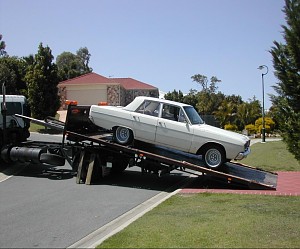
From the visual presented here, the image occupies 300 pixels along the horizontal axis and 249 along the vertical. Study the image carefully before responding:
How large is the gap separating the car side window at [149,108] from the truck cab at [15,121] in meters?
5.51

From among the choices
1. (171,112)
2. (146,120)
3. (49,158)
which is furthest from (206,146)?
(49,158)

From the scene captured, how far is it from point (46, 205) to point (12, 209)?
752mm

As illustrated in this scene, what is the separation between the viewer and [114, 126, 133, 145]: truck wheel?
12.0 meters

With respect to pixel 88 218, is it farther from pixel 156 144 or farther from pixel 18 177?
pixel 18 177

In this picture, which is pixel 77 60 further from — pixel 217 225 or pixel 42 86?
pixel 217 225

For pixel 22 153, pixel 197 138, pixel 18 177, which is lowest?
pixel 18 177

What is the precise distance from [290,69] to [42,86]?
27048mm

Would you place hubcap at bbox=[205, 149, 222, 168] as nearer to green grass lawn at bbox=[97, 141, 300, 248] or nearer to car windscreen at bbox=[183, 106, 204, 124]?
car windscreen at bbox=[183, 106, 204, 124]

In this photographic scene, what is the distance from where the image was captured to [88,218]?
25.7 ft

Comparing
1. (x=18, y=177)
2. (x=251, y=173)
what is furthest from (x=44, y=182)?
(x=251, y=173)

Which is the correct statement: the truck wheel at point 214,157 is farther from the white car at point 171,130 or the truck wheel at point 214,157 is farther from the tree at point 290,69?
the tree at point 290,69

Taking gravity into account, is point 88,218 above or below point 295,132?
below

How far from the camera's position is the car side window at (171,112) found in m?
11.8

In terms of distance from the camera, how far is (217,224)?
677 centimetres
